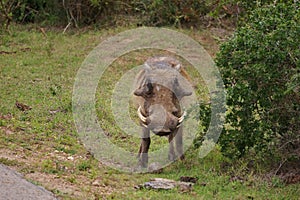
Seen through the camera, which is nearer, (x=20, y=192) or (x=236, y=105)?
(x=20, y=192)

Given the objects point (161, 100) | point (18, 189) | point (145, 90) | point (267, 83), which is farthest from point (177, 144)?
point (18, 189)

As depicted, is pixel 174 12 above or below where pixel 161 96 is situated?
below

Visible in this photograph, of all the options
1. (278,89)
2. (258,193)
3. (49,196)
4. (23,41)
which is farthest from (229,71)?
(23,41)

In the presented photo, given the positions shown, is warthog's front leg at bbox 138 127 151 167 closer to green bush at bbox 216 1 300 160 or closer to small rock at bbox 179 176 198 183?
small rock at bbox 179 176 198 183

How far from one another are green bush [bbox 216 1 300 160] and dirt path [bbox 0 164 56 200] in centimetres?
245

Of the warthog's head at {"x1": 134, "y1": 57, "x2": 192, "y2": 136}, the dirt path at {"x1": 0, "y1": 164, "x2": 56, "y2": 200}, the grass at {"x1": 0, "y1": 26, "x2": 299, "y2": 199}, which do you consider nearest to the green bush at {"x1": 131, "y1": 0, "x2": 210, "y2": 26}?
the grass at {"x1": 0, "y1": 26, "x2": 299, "y2": 199}

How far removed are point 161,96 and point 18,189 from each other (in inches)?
82.2

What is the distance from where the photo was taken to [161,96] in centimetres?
770

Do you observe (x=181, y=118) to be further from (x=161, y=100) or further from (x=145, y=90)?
(x=145, y=90)

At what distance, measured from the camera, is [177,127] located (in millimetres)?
7934

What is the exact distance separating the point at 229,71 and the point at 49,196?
109 inches

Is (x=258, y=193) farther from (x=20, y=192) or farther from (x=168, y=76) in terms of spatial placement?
(x=20, y=192)

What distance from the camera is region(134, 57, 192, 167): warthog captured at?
24.8ft

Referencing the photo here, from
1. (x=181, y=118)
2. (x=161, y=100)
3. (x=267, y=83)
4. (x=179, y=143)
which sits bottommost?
(x=179, y=143)
